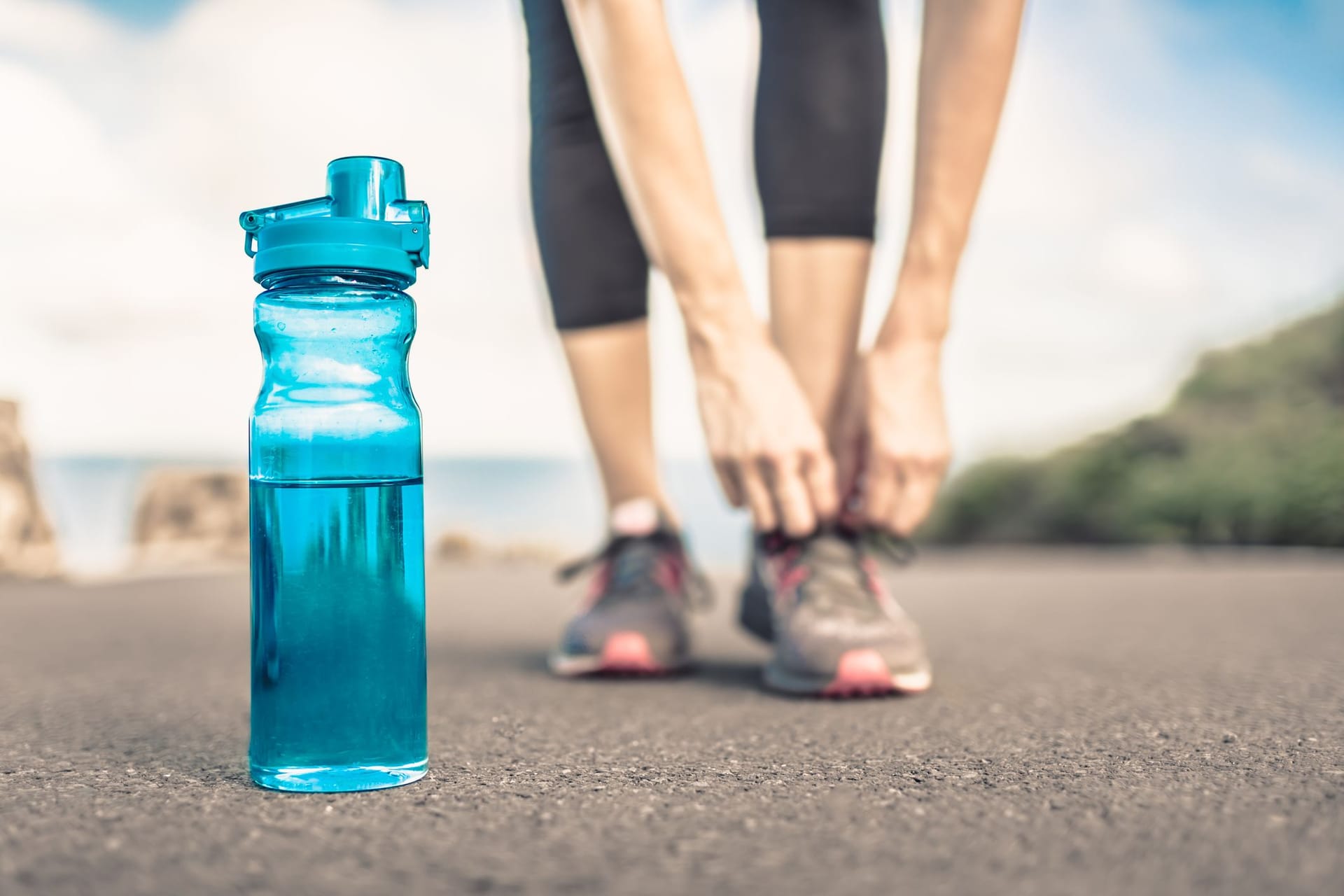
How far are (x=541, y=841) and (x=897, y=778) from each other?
33 cm

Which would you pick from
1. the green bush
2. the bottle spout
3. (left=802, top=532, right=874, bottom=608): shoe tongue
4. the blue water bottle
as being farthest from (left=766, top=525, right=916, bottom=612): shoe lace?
the green bush

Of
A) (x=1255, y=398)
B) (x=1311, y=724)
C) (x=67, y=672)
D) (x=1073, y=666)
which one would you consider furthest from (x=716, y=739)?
(x=1255, y=398)

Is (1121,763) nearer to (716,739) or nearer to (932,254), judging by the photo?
(716,739)

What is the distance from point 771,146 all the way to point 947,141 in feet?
0.87

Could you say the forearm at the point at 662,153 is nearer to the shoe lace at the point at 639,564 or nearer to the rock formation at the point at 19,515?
the shoe lace at the point at 639,564

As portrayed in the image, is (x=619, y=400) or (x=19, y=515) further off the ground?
(x=619, y=400)

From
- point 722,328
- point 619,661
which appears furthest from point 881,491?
point 619,661

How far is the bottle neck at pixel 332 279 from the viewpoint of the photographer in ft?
3.03

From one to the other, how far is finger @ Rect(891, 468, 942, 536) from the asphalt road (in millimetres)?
225

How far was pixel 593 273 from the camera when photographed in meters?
1.68

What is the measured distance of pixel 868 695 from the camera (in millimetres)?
1375

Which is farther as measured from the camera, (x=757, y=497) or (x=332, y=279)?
(x=757, y=497)

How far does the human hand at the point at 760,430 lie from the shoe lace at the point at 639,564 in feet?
0.81

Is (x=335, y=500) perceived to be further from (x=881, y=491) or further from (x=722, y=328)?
(x=881, y=491)
